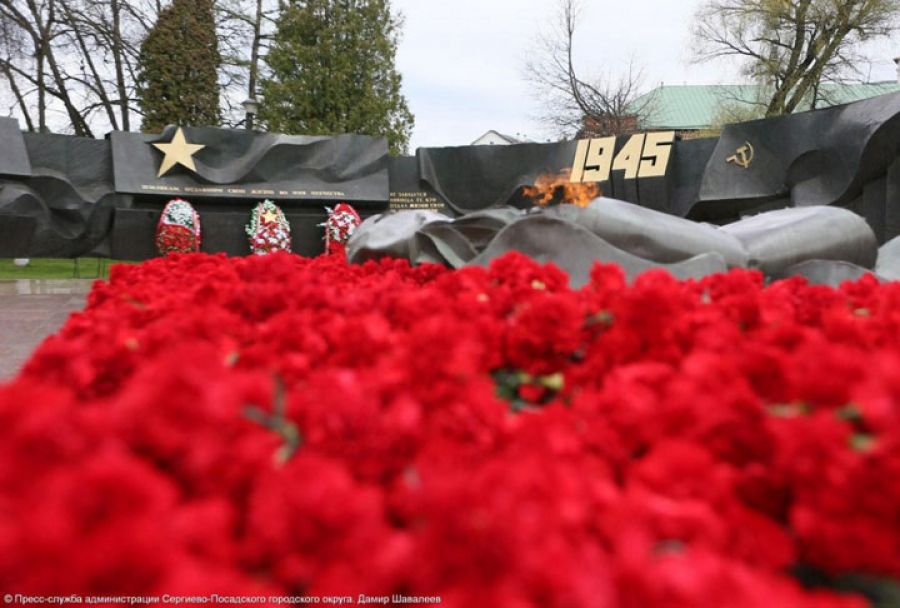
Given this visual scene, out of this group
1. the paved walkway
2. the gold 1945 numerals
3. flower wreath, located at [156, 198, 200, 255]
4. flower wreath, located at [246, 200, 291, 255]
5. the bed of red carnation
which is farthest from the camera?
flower wreath, located at [246, 200, 291, 255]

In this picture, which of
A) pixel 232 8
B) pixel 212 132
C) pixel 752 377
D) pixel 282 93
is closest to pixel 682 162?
pixel 212 132

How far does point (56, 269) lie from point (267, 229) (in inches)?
142

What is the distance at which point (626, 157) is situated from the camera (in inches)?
420

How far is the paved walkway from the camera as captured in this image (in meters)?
4.10

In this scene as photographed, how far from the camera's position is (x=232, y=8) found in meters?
16.8

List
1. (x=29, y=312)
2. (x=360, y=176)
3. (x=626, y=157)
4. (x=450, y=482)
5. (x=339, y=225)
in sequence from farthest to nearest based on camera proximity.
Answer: (x=360, y=176) → (x=339, y=225) → (x=626, y=157) → (x=29, y=312) → (x=450, y=482)

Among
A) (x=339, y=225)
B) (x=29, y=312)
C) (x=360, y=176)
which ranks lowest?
(x=29, y=312)

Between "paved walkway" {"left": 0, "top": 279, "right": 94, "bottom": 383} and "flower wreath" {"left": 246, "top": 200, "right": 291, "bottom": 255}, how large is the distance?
8.78ft

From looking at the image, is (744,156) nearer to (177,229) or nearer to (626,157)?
(626,157)

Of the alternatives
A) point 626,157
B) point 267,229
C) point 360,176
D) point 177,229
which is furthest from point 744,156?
point 177,229

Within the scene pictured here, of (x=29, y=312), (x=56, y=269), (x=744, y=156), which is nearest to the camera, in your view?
(x=29, y=312)

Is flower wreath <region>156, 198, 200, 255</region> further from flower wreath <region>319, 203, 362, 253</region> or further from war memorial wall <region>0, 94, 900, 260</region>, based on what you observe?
flower wreath <region>319, 203, 362, 253</region>

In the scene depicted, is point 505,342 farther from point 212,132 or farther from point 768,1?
point 768,1

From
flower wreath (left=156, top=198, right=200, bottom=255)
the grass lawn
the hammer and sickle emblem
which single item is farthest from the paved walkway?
the hammer and sickle emblem
